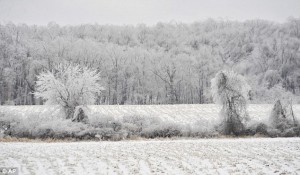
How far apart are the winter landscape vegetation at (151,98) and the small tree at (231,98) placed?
0.10 meters

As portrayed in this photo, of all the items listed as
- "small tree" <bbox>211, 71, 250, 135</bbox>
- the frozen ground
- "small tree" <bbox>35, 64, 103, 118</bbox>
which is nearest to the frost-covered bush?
"small tree" <bbox>211, 71, 250, 135</bbox>

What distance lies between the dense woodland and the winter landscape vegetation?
0.28m

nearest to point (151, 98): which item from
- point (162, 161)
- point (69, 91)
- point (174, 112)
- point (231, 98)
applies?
point (174, 112)

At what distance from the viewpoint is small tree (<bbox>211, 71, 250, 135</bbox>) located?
3622 cm

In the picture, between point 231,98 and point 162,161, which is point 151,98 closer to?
point 231,98

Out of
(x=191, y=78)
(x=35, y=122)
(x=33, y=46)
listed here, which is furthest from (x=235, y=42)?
(x=35, y=122)

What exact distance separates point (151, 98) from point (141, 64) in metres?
8.22

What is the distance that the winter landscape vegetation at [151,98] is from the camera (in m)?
17.3

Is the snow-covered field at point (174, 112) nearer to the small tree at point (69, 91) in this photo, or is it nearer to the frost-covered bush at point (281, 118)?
the small tree at point (69, 91)

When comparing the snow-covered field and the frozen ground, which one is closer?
the frozen ground

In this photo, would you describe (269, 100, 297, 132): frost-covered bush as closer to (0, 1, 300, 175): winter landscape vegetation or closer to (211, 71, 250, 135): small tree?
(0, 1, 300, 175): winter landscape vegetation

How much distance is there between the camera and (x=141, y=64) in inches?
3248

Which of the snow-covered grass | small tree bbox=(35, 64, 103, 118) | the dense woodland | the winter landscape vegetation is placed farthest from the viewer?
the dense woodland

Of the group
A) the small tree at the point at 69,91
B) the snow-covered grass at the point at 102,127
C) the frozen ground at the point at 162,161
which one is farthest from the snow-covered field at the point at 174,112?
the frozen ground at the point at 162,161
